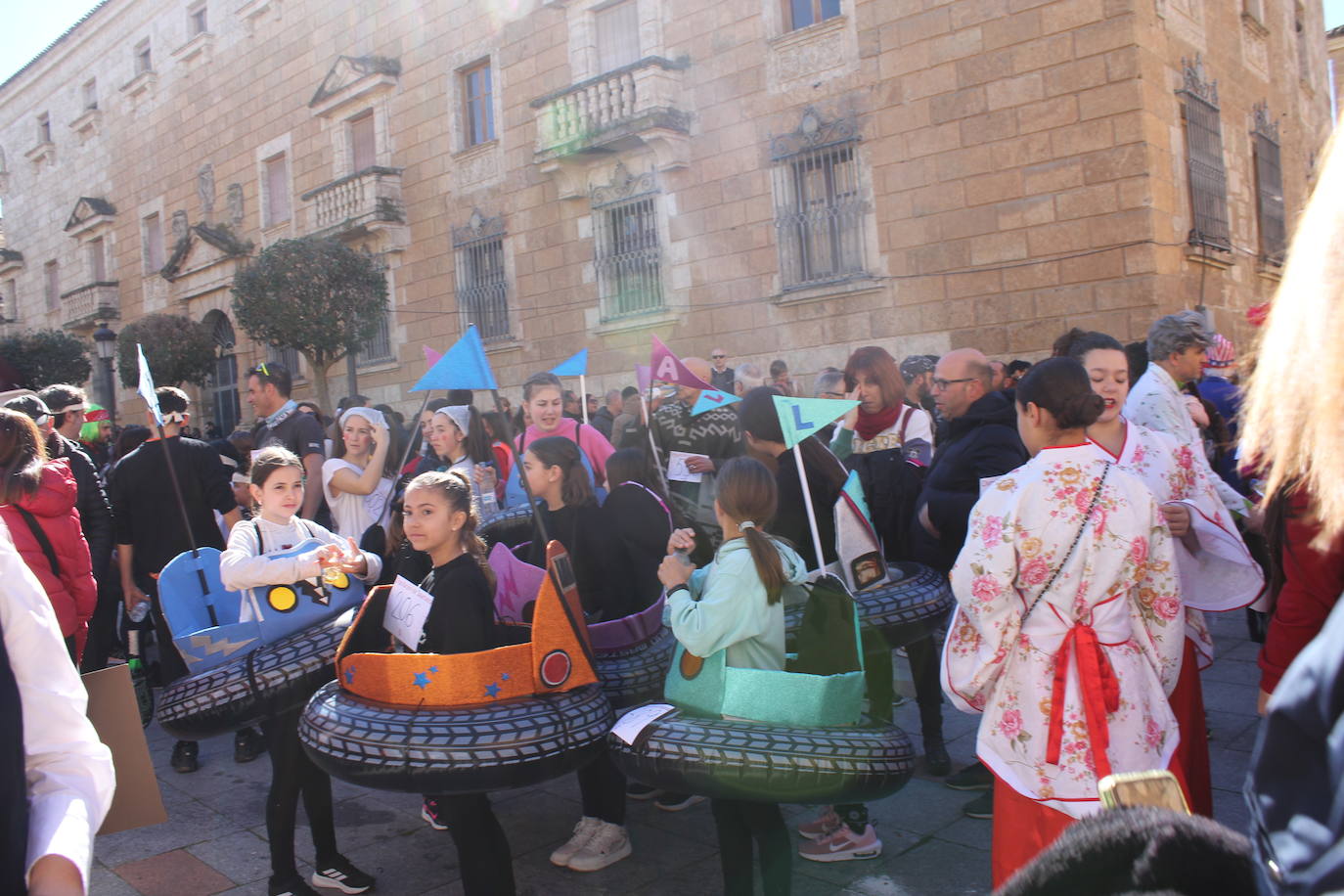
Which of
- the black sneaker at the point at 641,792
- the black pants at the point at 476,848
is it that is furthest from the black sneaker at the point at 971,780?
the black pants at the point at 476,848

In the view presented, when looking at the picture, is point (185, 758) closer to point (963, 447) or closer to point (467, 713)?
point (467, 713)

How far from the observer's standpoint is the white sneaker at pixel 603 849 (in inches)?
143

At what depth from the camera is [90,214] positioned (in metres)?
27.5

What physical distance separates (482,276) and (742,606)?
50.0 feet

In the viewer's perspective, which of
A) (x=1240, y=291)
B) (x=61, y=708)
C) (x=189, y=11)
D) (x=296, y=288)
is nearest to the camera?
(x=61, y=708)

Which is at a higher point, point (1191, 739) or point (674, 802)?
point (1191, 739)

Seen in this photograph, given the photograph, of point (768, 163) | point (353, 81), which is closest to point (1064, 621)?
point (768, 163)

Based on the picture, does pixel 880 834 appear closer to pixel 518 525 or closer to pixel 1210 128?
pixel 518 525

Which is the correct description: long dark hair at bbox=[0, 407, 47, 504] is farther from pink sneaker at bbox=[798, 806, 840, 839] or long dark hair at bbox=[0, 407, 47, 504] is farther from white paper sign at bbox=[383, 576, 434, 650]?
pink sneaker at bbox=[798, 806, 840, 839]

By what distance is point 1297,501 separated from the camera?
2320 mm

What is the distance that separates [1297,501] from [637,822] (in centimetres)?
282

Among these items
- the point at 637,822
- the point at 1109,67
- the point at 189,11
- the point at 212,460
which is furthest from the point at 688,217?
the point at 189,11

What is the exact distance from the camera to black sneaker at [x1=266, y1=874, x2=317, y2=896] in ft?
11.2

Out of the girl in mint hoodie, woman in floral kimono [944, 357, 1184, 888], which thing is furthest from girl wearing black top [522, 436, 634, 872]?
woman in floral kimono [944, 357, 1184, 888]
